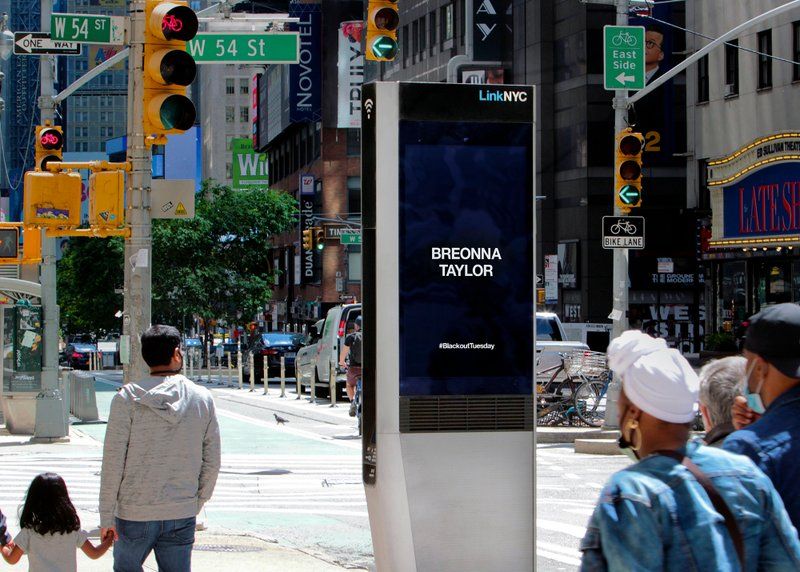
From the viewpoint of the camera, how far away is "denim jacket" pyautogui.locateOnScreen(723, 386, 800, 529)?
4.54 meters

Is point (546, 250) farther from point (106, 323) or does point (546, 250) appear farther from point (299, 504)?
point (299, 504)

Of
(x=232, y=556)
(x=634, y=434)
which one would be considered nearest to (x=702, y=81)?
(x=232, y=556)

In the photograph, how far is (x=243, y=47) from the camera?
14531 mm

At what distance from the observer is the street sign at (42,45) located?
1543 centimetres

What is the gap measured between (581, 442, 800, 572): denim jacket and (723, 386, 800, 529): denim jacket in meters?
0.61

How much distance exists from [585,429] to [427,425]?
14284 mm

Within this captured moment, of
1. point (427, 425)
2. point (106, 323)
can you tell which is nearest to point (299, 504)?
point (427, 425)

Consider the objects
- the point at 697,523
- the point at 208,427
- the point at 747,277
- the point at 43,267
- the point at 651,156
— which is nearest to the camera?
the point at 697,523

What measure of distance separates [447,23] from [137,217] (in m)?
57.6

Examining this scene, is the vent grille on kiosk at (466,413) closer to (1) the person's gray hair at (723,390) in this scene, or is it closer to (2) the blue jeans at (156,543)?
(2) the blue jeans at (156,543)

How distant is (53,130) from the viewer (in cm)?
1991

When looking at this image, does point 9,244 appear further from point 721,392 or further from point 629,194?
point 721,392

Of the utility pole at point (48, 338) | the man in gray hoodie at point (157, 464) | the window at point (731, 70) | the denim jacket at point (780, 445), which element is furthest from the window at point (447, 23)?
the denim jacket at point (780, 445)

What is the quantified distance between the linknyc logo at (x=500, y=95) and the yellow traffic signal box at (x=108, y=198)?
13.8 feet
